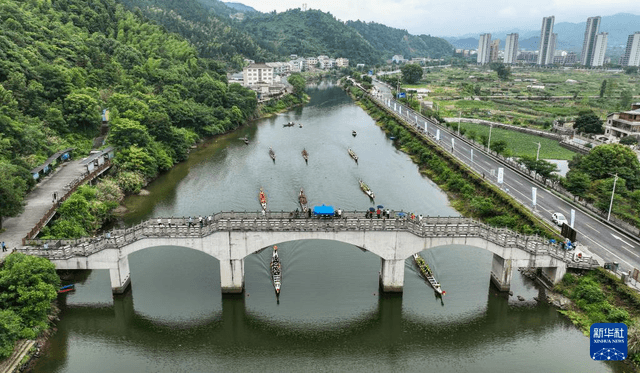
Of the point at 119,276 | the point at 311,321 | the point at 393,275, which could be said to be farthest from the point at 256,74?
the point at 311,321

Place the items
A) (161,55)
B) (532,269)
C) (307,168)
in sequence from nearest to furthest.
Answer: (532,269), (307,168), (161,55)

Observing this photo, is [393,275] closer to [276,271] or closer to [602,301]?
[276,271]

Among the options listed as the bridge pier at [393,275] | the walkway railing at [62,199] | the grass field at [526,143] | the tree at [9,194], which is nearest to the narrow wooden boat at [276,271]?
the bridge pier at [393,275]

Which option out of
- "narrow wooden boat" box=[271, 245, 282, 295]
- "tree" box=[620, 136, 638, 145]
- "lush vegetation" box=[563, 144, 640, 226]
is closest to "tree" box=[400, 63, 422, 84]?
"tree" box=[620, 136, 638, 145]

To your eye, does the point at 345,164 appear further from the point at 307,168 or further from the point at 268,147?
the point at 268,147

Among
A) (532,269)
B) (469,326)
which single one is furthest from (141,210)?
(532,269)

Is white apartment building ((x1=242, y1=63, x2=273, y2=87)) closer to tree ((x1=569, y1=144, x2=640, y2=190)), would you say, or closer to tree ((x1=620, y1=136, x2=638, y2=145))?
tree ((x1=620, y1=136, x2=638, y2=145))

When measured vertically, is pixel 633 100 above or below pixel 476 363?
above

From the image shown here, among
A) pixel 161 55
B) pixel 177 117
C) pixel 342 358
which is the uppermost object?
pixel 161 55
